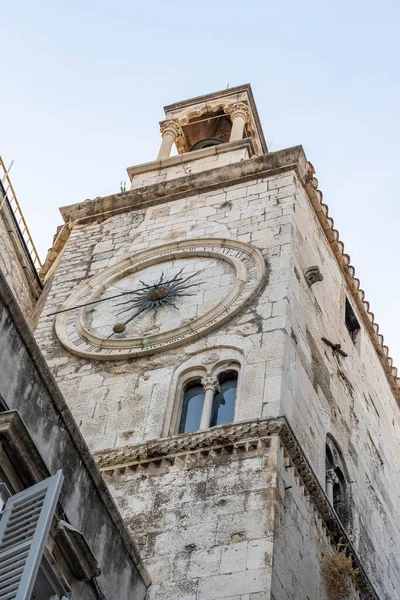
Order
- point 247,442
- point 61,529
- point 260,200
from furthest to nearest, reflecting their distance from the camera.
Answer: point 260,200, point 247,442, point 61,529

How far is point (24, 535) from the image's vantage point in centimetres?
863

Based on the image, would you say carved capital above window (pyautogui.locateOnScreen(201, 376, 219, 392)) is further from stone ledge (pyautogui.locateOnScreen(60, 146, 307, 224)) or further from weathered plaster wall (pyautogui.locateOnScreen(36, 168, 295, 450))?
stone ledge (pyautogui.locateOnScreen(60, 146, 307, 224))

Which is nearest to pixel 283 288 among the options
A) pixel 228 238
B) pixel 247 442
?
pixel 228 238

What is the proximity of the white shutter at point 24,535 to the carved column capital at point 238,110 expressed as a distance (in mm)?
15511

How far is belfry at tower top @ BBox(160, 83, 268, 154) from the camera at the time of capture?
78.9ft

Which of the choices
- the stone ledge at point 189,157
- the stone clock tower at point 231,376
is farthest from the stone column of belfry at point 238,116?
the stone ledge at point 189,157

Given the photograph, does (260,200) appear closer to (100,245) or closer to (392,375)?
(100,245)

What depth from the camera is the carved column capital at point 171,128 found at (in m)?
23.8

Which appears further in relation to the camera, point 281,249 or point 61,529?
point 281,249

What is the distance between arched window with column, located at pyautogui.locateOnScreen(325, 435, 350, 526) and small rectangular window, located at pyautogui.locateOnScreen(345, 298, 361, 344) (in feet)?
14.0

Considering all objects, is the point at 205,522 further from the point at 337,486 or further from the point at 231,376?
the point at 337,486

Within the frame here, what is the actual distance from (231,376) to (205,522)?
299 centimetres

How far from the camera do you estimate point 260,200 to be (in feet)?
63.0

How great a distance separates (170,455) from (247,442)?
2.90 feet
